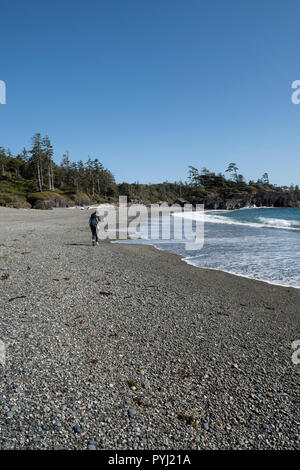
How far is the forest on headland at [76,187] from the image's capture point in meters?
83.9

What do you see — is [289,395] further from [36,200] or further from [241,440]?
[36,200]

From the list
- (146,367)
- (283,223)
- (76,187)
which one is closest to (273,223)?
(283,223)

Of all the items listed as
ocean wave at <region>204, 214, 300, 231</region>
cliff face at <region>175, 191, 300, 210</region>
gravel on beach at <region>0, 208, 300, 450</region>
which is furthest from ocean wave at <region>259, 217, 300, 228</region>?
cliff face at <region>175, 191, 300, 210</region>

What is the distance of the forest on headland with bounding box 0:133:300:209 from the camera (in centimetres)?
8394

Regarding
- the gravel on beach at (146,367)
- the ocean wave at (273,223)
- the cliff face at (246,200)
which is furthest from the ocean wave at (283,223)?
the cliff face at (246,200)

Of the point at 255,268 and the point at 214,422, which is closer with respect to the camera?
the point at 214,422

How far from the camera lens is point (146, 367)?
5273 millimetres

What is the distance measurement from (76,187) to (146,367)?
113 metres

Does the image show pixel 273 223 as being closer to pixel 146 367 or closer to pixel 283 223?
pixel 283 223

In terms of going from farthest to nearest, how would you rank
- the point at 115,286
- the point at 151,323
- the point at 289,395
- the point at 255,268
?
the point at 255,268, the point at 115,286, the point at 151,323, the point at 289,395

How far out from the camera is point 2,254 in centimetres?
1484
